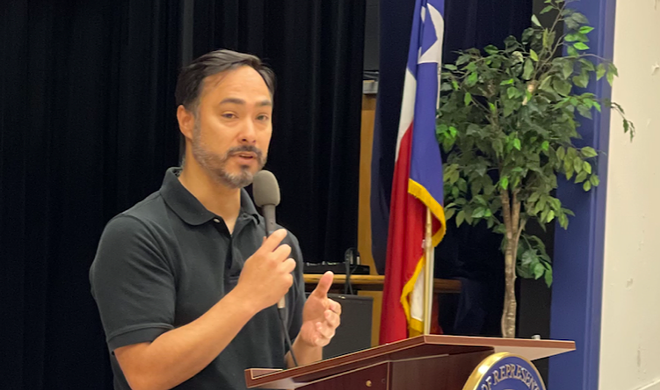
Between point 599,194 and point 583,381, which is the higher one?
point 599,194

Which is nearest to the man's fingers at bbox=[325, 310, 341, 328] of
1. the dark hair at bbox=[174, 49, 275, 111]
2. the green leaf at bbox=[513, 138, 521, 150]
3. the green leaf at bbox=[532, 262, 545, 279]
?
the dark hair at bbox=[174, 49, 275, 111]

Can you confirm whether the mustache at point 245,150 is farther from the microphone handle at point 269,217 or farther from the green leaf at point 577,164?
the green leaf at point 577,164

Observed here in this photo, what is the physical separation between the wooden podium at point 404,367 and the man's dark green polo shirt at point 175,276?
244mm

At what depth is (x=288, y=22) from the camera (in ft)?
13.4

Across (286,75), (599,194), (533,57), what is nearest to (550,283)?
(599,194)

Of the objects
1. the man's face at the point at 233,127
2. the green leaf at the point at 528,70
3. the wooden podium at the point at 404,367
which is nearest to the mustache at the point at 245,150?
the man's face at the point at 233,127

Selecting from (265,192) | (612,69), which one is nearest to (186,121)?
(265,192)

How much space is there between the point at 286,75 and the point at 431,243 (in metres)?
1.29

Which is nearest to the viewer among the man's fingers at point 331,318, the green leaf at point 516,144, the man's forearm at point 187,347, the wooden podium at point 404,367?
the wooden podium at point 404,367

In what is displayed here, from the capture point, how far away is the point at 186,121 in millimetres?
1628

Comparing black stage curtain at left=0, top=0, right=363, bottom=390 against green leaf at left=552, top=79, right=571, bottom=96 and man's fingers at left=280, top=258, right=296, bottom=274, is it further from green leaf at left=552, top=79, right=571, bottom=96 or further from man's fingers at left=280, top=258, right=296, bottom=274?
man's fingers at left=280, top=258, right=296, bottom=274

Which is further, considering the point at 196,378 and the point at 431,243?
the point at 431,243

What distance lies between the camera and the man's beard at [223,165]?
1.53 meters

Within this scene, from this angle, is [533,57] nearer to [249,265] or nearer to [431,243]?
[431,243]
